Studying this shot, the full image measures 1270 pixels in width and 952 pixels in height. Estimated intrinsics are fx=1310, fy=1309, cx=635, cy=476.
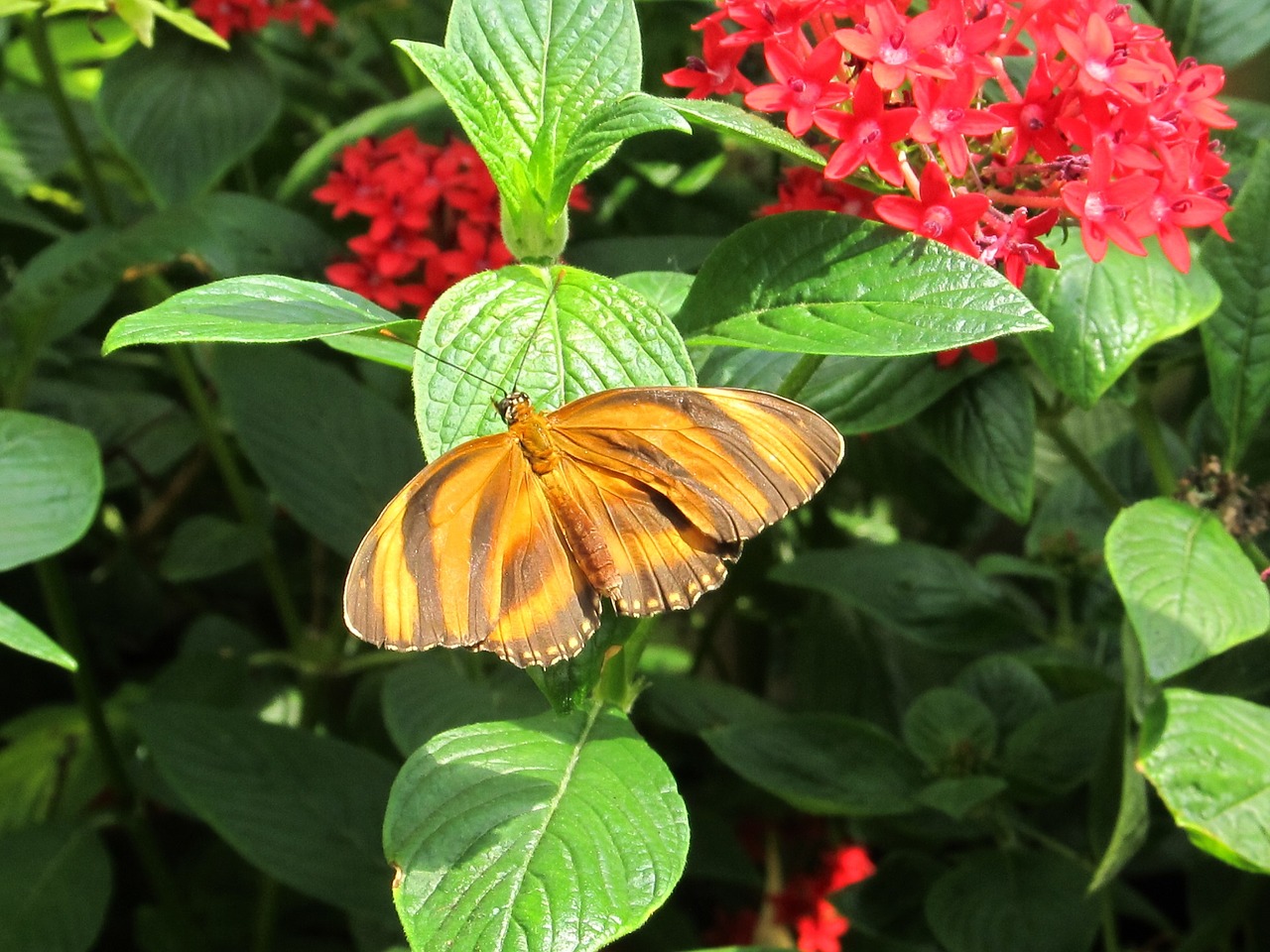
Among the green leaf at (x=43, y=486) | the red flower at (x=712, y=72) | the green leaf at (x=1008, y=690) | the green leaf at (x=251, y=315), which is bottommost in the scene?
the green leaf at (x=1008, y=690)

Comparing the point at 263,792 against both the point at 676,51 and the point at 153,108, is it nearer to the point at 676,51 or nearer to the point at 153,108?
the point at 153,108

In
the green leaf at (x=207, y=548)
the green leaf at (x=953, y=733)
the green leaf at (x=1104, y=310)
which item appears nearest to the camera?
the green leaf at (x=1104, y=310)

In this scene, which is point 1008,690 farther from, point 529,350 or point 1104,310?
point 529,350

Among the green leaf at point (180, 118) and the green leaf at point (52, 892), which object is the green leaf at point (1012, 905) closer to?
the green leaf at point (52, 892)

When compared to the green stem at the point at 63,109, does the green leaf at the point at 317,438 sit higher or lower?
lower

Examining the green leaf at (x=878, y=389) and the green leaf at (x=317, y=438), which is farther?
the green leaf at (x=317, y=438)

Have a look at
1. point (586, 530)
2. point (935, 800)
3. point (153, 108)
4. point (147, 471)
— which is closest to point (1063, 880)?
point (935, 800)

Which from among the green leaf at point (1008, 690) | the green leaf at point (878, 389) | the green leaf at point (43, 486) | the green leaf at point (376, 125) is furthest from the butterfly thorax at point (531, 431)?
the green leaf at point (376, 125)

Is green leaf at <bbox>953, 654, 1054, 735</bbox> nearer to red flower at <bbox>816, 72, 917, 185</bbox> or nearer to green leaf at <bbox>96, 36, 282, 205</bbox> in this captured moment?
red flower at <bbox>816, 72, 917, 185</bbox>
